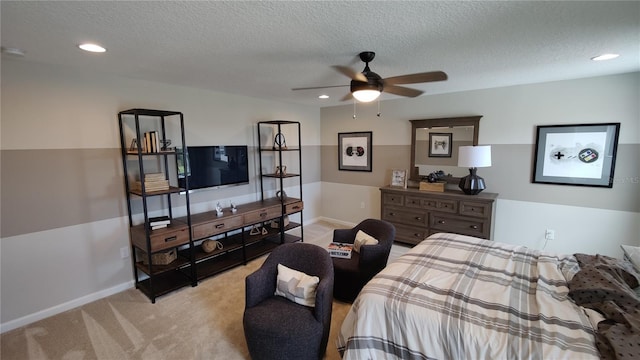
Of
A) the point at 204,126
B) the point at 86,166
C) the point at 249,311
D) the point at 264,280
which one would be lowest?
the point at 249,311

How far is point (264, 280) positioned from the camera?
2324 millimetres

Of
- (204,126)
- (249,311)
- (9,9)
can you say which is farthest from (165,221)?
(9,9)

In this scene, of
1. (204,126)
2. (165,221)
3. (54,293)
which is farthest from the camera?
(204,126)

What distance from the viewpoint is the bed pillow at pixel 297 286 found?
7.26 feet

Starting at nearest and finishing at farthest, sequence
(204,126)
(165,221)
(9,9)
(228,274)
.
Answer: (9,9) < (165,221) < (228,274) < (204,126)

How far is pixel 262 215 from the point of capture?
409 cm

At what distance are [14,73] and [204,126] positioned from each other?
70.6 inches

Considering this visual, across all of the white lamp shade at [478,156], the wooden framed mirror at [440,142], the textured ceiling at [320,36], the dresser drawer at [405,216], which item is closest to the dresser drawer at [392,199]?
the dresser drawer at [405,216]

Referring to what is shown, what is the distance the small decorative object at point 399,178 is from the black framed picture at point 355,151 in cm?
55

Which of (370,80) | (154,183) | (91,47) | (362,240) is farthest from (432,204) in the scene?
(91,47)

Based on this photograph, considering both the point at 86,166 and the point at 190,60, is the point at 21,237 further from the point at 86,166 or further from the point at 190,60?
the point at 190,60

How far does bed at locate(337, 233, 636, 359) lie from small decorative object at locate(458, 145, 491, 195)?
5.37ft

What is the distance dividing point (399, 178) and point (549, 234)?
7.03 ft

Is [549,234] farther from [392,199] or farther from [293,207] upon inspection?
[293,207]
